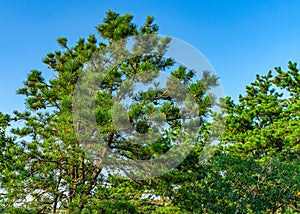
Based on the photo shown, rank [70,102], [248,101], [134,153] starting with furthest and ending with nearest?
[248,101] → [134,153] → [70,102]

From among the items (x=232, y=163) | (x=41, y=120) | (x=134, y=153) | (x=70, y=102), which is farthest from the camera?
(x=232, y=163)

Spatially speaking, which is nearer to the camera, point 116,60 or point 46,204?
point 46,204

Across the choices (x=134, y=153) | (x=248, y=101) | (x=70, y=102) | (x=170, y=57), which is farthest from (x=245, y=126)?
(x=70, y=102)

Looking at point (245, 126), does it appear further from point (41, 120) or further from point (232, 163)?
point (41, 120)

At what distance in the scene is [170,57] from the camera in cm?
519

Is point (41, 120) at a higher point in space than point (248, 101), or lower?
lower

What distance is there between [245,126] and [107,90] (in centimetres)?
569

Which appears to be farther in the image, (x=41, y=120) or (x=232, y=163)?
(x=232, y=163)

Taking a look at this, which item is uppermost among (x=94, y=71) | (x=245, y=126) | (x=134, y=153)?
(x=245, y=126)

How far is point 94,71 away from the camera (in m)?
4.95

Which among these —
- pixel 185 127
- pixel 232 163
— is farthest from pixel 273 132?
pixel 185 127

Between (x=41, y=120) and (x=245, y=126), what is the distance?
6116mm

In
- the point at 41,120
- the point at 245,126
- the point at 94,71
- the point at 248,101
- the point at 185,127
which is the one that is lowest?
the point at 185,127

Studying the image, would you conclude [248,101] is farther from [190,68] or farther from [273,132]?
[190,68]
